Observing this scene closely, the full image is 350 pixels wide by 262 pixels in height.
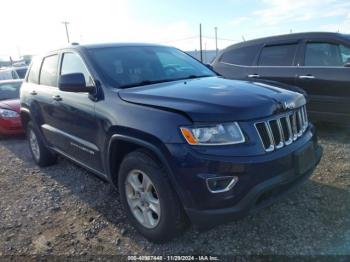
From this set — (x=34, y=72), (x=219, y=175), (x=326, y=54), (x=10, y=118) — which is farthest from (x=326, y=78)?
(x=10, y=118)

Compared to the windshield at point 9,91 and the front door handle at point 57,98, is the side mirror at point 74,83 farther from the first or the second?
the windshield at point 9,91

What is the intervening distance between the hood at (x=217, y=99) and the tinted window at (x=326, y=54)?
3.02 meters

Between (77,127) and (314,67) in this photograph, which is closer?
(77,127)

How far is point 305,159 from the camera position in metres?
3.01

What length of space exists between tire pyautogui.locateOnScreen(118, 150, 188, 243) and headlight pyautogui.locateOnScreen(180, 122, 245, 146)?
0.43 metres

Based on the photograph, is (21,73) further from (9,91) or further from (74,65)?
(74,65)

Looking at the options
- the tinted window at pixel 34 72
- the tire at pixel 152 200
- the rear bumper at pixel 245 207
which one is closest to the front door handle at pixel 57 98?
the tinted window at pixel 34 72

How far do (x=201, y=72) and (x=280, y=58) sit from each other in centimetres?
292

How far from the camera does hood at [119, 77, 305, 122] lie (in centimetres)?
261

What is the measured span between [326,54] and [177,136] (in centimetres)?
449

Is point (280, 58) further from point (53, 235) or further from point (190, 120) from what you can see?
point (53, 235)

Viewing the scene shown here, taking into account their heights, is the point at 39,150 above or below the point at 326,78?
below

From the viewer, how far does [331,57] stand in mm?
5969

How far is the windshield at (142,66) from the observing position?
359cm
